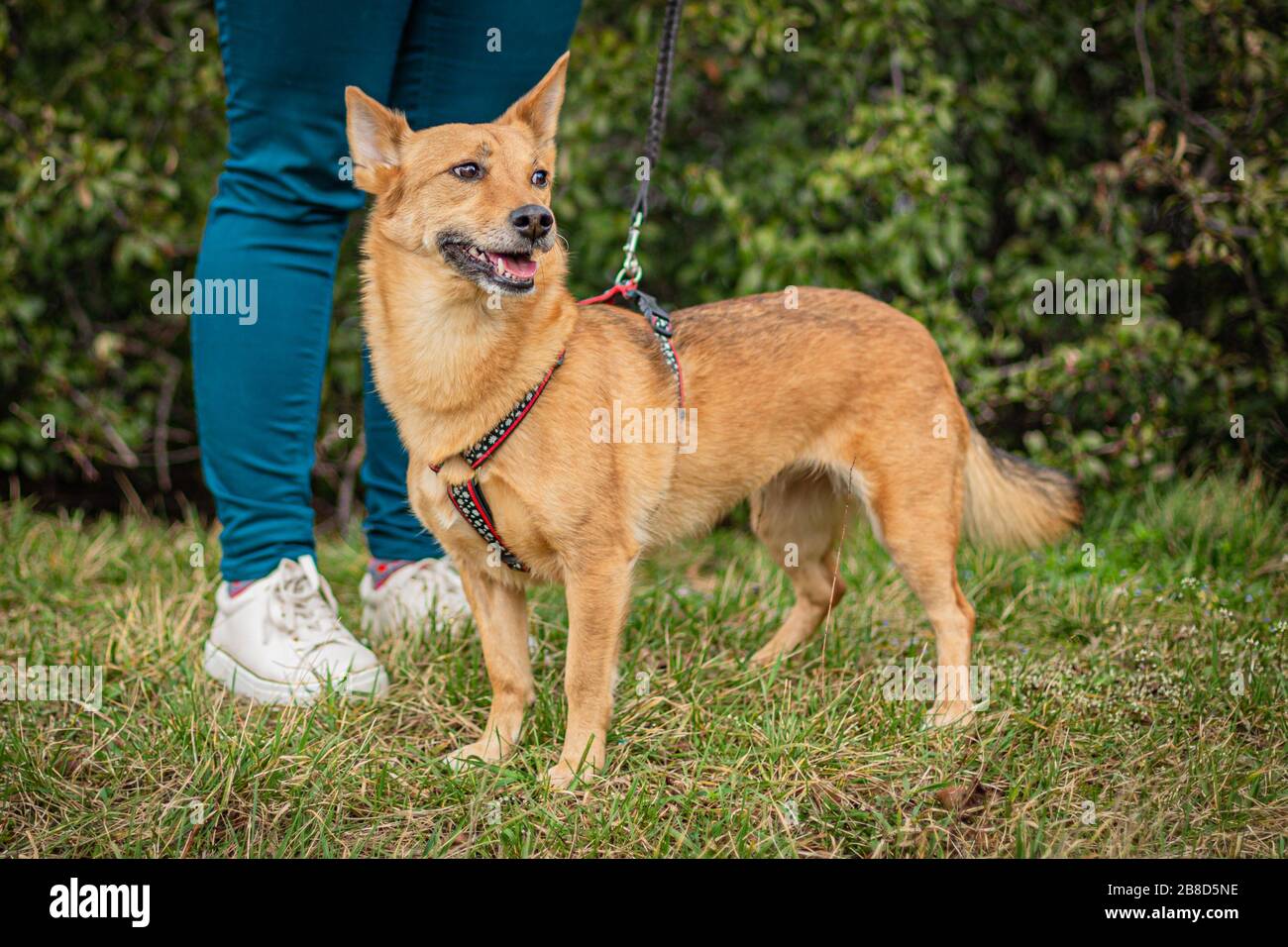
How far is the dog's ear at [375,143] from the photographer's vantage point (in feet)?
8.11

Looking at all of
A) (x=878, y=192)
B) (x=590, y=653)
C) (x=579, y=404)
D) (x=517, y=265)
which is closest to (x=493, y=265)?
Result: (x=517, y=265)

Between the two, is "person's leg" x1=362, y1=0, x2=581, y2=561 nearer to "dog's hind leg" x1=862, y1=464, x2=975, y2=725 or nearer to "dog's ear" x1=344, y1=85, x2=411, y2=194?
"dog's ear" x1=344, y1=85, x2=411, y2=194

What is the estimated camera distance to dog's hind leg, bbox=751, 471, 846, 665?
10.5 feet

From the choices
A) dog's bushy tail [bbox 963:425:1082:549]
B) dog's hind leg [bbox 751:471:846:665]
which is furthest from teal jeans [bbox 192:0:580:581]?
dog's bushy tail [bbox 963:425:1082:549]

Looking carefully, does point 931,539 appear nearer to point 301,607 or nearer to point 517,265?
point 517,265

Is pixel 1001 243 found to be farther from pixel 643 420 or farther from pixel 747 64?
pixel 643 420

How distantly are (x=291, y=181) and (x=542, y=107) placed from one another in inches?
24.1

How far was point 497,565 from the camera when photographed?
2.57m

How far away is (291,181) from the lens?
105 inches

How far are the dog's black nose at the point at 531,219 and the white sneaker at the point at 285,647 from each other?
1.09 meters

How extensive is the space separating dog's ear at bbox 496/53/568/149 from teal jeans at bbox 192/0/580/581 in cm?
24

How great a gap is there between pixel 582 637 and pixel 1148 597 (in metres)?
1.85

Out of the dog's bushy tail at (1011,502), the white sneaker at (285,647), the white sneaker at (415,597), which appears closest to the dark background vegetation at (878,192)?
the dog's bushy tail at (1011,502)
